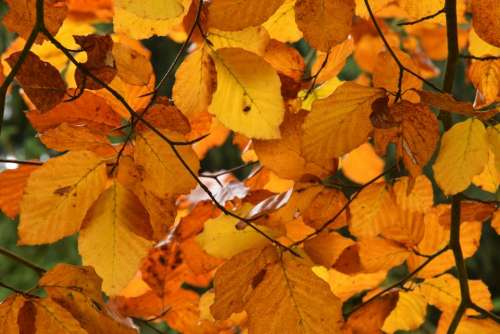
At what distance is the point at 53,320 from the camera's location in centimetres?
51

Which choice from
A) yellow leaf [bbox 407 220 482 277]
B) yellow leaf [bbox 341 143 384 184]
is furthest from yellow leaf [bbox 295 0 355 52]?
yellow leaf [bbox 341 143 384 184]

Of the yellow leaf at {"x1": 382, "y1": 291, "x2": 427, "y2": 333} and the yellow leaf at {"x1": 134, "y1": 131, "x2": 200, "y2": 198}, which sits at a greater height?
the yellow leaf at {"x1": 134, "y1": 131, "x2": 200, "y2": 198}

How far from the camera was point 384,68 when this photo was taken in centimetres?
65

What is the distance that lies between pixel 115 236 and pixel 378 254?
0.29 metres

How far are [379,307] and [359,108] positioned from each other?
24 centimetres

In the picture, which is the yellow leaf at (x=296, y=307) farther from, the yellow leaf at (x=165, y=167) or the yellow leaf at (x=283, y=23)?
the yellow leaf at (x=283, y=23)

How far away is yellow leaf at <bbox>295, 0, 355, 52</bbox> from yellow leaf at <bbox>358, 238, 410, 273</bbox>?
0.27 meters

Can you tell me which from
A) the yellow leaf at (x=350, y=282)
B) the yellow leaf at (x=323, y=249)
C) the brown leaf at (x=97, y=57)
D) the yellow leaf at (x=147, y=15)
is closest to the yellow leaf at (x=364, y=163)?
the yellow leaf at (x=350, y=282)

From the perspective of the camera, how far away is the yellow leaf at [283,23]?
2.38ft

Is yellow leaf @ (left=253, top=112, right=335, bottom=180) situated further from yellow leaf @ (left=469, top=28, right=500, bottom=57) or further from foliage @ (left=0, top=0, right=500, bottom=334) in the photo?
yellow leaf @ (left=469, top=28, right=500, bottom=57)

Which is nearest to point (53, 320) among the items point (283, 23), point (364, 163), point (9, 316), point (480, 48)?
point (9, 316)

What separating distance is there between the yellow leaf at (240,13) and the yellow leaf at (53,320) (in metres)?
0.23

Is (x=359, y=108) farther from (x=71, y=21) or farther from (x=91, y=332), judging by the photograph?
(x=71, y=21)

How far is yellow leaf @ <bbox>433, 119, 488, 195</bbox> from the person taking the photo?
584 millimetres
